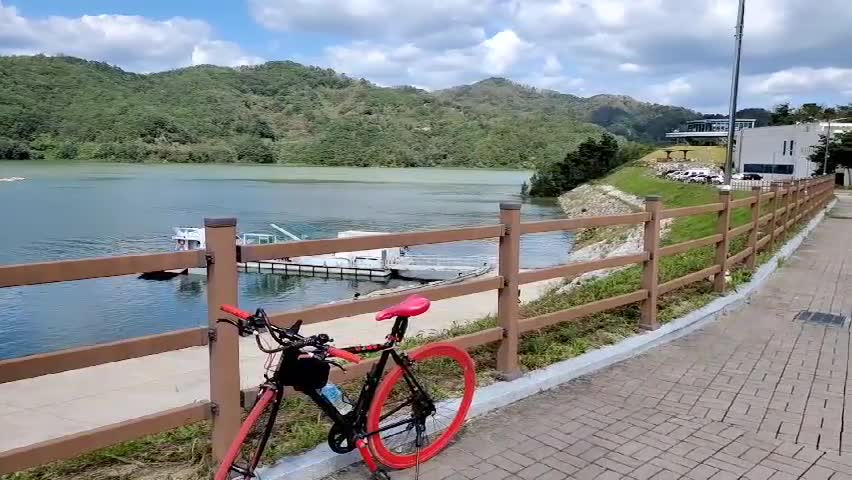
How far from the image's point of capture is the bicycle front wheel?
3.53 metres

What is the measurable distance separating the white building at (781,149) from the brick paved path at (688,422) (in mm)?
73110

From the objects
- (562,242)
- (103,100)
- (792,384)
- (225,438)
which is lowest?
(562,242)

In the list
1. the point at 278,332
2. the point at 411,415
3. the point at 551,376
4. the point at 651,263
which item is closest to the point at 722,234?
the point at 651,263

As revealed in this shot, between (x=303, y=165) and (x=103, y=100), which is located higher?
(x=103, y=100)

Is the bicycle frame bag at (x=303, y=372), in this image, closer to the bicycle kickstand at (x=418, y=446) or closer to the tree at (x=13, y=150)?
the bicycle kickstand at (x=418, y=446)

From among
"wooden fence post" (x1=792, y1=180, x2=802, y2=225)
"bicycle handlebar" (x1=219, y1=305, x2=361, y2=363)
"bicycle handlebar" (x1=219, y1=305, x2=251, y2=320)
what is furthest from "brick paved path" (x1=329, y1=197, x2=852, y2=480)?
"wooden fence post" (x1=792, y1=180, x2=802, y2=225)

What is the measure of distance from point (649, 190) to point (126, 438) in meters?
62.1

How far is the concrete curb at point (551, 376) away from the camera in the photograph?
11.6ft

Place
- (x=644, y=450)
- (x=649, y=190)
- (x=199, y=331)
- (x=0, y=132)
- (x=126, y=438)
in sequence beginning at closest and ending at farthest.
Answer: (x=126, y=438), (x=199, y=331), (x=644, y=450), (x=649, y=190), (x=0, y=132)

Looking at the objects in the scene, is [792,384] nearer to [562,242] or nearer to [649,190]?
[562,242]

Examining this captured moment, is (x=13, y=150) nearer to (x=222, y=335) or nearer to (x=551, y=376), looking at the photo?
(x=551, y=376)

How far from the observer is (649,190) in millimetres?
61156

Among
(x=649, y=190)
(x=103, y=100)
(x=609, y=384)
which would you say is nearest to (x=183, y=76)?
(x=103, y=100)

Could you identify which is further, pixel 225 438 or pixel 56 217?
pixel 56 217
